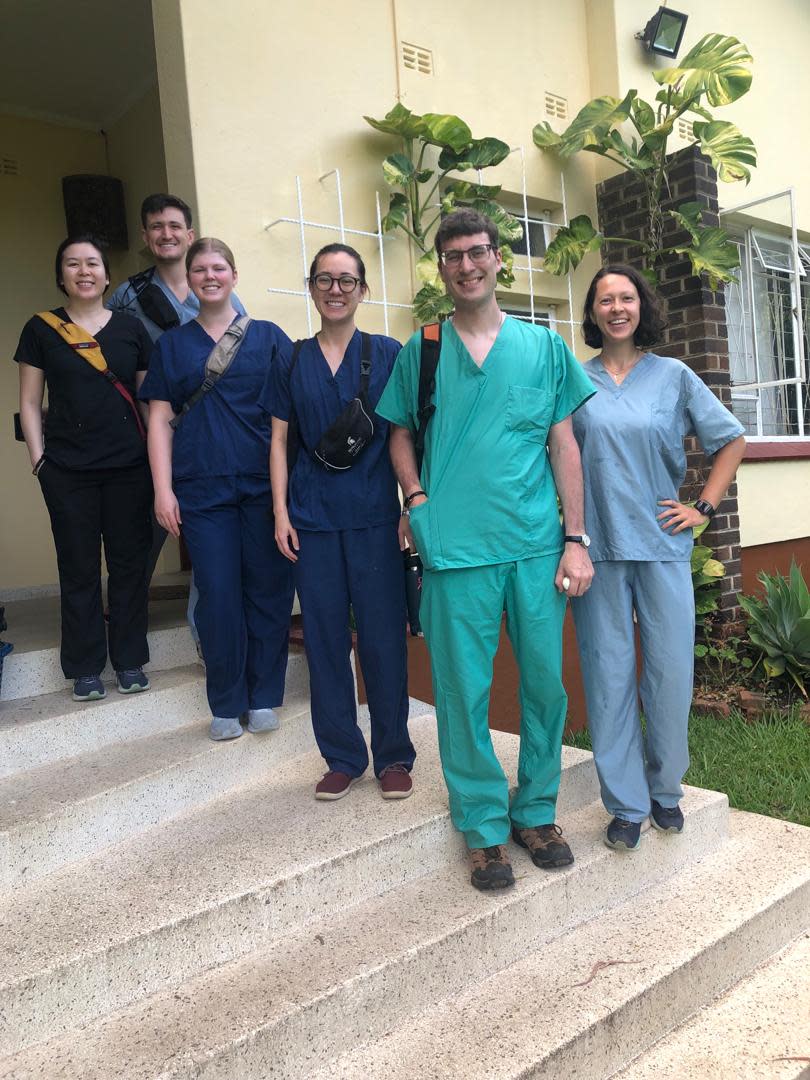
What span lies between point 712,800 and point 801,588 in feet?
7.23

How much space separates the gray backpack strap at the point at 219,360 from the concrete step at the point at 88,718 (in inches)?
41.0

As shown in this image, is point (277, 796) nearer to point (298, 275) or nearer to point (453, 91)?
point (298, 275)

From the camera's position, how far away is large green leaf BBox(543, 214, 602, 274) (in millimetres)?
5254

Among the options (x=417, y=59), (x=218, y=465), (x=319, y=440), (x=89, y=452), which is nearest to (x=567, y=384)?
(x=319, y=440)

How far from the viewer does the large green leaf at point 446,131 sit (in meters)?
Result: 4.52

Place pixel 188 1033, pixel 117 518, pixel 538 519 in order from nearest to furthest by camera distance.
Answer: pixel 188 1033
pixel 538 519
pixel 117 518

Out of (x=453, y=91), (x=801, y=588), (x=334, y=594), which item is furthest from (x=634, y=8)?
(x=334, y=594)

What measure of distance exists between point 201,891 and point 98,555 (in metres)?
1.41

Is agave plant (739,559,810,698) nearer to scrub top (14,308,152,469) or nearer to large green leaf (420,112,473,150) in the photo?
large green leaf (420,112,473,150)

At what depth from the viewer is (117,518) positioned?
3211mm

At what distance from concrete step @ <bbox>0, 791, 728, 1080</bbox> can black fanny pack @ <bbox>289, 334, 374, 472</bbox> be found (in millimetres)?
1112

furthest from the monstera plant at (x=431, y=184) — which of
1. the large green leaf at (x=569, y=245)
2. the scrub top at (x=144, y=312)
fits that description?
the scrub top at (x=144, y=312)

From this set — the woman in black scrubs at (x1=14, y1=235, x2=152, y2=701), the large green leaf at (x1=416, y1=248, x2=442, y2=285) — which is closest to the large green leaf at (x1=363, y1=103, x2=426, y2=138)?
the large green leaf at (x1=416, y1=248, x2=442, y2=285)

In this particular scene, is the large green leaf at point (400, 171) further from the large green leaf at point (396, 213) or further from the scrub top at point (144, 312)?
the scrub top at point (144, 312)
